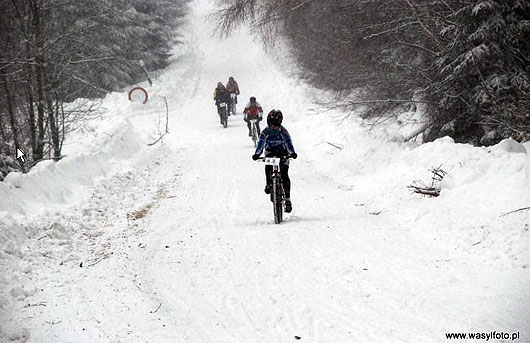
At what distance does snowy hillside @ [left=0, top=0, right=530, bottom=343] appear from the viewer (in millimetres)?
4777

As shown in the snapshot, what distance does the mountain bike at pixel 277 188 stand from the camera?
845 cm

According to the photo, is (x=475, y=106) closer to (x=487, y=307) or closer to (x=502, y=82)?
(x=502, y=82)

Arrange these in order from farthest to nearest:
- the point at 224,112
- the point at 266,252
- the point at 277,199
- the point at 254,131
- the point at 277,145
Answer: the point at 224,112 < the point at 254,131 < the point at 277,145 < the point at 277,199 < the point at 266,252

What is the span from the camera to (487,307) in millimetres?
4797

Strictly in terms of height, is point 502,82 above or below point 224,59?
below

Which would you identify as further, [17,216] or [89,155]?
[89,155]

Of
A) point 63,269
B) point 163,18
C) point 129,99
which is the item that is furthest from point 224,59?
point 63,269

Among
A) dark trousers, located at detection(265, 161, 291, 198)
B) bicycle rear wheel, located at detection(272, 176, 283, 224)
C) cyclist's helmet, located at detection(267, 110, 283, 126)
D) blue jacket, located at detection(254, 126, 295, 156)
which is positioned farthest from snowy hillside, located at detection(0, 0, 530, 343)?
cyclist's helmet, located at detection(267, 110, 283, 126)

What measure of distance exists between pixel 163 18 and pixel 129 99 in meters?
9.06

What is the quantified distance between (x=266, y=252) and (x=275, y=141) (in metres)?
2.61

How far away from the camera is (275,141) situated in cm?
886

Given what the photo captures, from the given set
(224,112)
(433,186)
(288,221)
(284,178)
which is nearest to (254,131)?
(224,112)

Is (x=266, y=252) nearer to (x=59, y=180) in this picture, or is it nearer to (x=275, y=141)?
(x=275, y=141)

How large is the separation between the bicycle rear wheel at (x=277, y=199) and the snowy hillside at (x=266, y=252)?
168 mm
